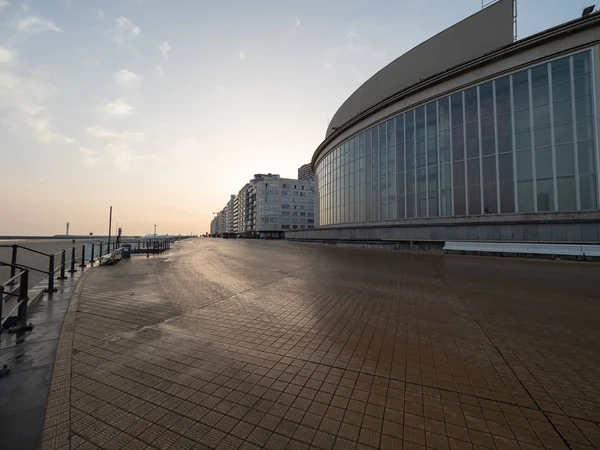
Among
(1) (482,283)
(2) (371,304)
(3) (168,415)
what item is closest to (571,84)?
(1) (482,283)

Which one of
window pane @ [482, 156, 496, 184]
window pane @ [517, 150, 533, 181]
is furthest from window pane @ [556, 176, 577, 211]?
window pane @ [482, 156, 496, 184]

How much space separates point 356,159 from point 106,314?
33.8 meters

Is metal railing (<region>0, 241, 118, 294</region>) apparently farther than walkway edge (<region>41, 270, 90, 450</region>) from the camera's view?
Yes

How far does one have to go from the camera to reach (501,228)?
20.4 metres

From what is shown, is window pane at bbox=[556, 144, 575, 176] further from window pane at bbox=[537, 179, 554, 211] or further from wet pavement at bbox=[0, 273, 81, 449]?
wet pavement at bbox=[0, 273, 81, 449]

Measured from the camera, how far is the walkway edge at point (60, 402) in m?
2.43

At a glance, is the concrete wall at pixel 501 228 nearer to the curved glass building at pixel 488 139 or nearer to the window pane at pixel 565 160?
the curved glass building at pixel 488 139

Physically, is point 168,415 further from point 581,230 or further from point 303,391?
point 581,230

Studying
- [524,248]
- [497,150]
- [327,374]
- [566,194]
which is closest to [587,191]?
[566,194]

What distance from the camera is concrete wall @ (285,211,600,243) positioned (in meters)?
17.3

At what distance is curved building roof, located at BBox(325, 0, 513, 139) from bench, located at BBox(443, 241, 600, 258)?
1905 centimetres

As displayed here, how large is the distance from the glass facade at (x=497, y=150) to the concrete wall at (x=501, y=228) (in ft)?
2.40

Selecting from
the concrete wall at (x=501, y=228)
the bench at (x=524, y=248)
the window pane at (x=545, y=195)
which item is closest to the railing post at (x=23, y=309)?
the bench at (x=524, y=248)

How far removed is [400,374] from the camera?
11.6ft
